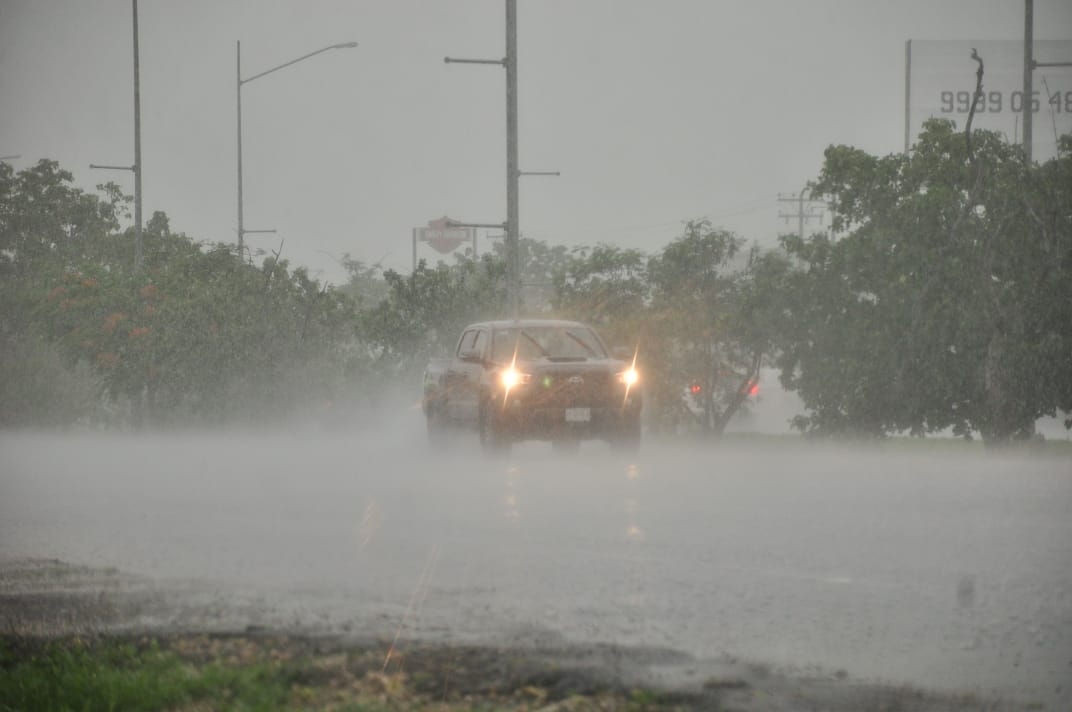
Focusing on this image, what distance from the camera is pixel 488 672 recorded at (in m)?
7.65

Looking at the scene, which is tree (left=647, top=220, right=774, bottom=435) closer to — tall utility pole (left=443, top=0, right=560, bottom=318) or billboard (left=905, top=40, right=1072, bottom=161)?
tall utility pole (left=443, top=0, right=560, bottom=318)

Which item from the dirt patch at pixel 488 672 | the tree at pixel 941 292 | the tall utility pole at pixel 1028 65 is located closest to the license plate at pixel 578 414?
the tree at pixel 941 292

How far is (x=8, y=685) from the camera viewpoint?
7797mm

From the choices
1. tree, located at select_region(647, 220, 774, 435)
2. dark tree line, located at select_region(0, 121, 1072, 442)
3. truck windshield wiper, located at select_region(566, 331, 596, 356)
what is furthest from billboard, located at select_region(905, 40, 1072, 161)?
truck windshield wiper, located at select_region(566, 331, 596, 356)

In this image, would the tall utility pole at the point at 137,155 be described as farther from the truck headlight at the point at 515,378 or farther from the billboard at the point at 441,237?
the billboard at the point at 441,237

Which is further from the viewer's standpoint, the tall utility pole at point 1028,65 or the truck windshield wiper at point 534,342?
the tall utility pole at point 1028,65

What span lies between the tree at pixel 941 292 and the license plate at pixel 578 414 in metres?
5.85

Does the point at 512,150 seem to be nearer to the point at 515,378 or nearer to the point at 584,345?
the point at 584,345

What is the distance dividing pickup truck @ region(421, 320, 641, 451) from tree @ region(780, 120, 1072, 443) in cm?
514

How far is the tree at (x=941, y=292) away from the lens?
24.8 metres

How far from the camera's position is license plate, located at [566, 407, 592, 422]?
22.0 metres

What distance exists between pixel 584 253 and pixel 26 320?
26594 mm

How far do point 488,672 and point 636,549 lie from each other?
4.65m

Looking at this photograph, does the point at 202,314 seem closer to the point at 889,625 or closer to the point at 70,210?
the point at 70,210
